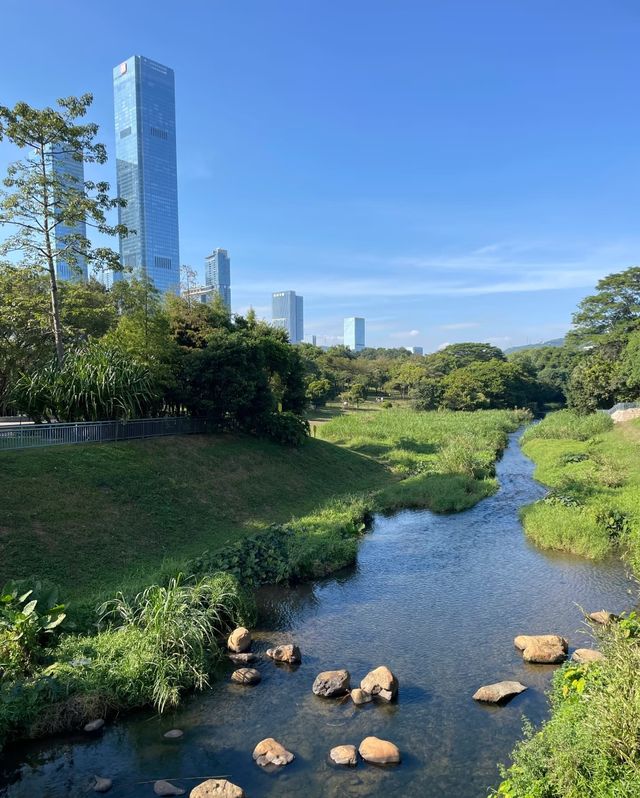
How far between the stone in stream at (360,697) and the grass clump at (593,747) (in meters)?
2.91

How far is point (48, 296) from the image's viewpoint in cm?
3184

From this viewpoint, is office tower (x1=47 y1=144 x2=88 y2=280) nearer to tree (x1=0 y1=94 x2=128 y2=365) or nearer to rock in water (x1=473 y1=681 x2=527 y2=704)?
tree (x1=0 y1=94 x2=128 y2=365)

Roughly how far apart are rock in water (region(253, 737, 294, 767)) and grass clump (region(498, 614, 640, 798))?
329cm

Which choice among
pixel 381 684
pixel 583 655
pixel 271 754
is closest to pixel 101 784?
pixel 271 754

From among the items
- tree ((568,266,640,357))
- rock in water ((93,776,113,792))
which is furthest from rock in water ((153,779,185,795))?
tree ((568,266,640,357))

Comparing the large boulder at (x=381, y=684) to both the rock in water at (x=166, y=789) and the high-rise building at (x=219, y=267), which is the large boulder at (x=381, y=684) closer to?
the rock in water at (x=166, y=789)

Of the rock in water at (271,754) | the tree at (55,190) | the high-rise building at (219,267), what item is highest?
the high-rise building at (219,267)

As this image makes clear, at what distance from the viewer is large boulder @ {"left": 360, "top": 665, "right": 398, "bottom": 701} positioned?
10.3 metres

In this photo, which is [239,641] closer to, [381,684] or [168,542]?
[381,684]

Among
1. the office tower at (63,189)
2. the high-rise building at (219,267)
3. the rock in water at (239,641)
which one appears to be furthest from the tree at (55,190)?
the high-rise building at (219,267)

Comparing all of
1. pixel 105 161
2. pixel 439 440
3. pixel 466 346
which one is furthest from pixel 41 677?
pixel 466 346

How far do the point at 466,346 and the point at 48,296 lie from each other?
328ft

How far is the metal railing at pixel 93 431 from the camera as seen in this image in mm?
20281

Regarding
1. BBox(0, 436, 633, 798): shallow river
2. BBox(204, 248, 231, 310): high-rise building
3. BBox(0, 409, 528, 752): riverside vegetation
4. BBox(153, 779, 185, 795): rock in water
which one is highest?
BBox(204, 248, 231, 310): high-rise building
